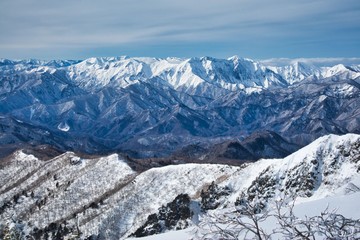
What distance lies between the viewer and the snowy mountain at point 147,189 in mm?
96750

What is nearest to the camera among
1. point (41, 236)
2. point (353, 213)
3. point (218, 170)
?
point (353, 213)

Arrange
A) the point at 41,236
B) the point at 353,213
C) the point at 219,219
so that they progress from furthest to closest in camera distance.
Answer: the point at 41,236 → the point at 353,213 → the point at 219,219

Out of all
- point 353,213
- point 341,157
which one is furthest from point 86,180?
point 353,213

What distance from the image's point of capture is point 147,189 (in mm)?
139375

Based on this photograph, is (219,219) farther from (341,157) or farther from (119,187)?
(119,187)

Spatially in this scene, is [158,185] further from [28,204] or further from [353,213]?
[353,213]

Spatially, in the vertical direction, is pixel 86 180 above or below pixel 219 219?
below

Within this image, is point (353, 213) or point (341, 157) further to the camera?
point (341, 157)

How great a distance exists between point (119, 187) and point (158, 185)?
1801cm

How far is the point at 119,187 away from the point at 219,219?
14538 cm

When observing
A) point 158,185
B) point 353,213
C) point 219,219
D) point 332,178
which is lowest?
point 158,185

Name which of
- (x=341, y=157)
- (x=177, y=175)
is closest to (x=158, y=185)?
(x=177, y=175)

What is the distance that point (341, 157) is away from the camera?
100188 mm

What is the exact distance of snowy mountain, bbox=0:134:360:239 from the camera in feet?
317
